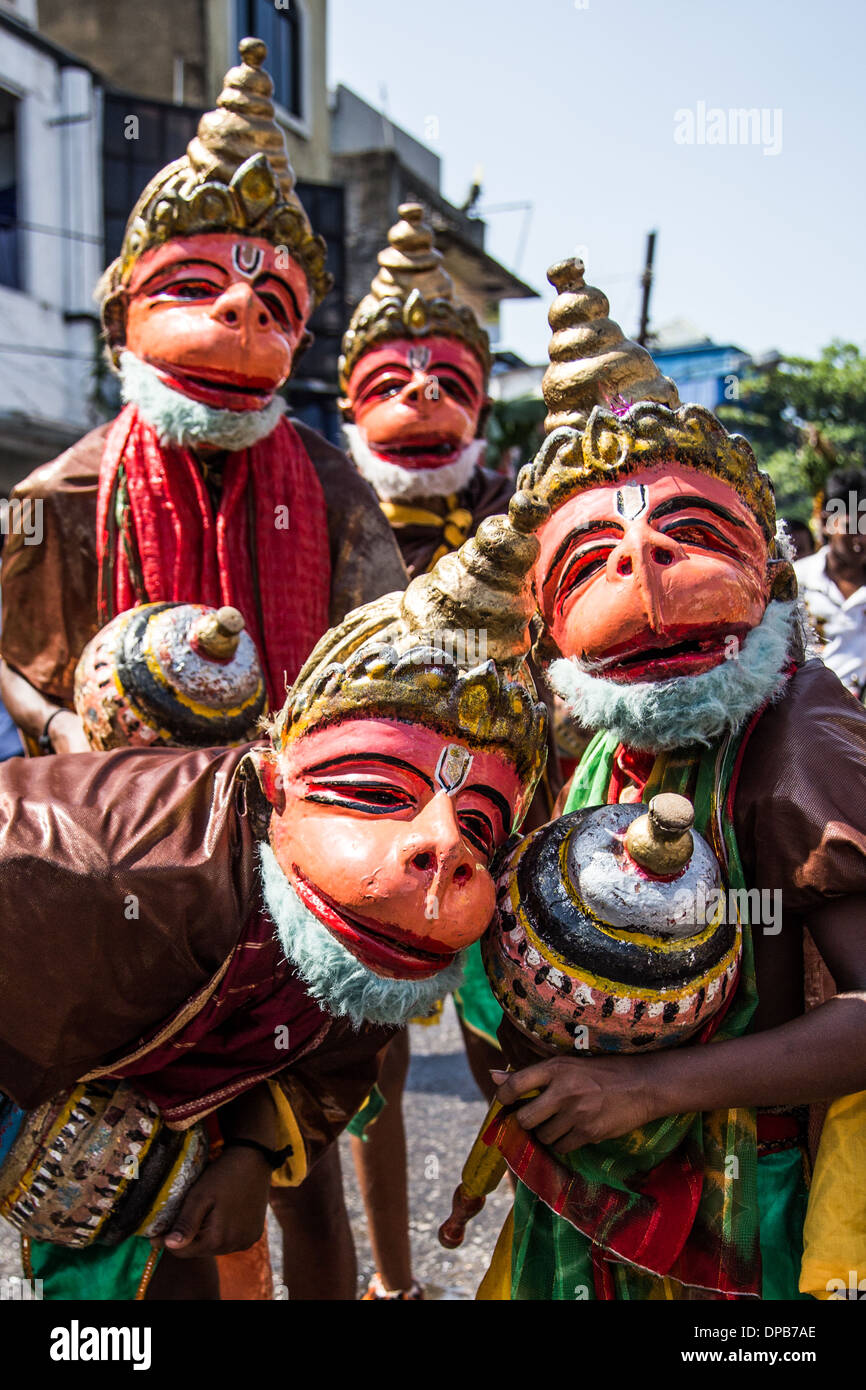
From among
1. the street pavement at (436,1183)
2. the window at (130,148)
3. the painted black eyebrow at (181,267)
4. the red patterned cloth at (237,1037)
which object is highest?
the window at (130,148)

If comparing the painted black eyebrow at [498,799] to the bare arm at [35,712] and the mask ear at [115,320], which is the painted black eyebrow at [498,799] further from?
the mask ear at [115,320]

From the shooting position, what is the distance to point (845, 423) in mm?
30547

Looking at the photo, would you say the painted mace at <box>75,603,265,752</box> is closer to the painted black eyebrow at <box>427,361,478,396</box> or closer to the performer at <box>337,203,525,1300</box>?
the performer at <box>337,203,525,1300</box>

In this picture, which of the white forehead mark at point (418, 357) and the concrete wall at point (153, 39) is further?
the concrete wall at point (153, 39)

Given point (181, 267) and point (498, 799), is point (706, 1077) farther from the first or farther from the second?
point (181, 267)

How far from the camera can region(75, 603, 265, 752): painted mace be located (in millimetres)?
2439

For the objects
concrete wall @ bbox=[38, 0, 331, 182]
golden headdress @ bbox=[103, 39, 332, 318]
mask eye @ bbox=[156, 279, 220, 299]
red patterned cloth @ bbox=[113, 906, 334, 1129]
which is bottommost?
red patterned cloth @ bbox=[113, 906, 334, 1129]

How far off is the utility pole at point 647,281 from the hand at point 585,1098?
10648mm

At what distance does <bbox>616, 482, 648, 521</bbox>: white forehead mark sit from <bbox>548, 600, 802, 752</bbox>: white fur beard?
29cm

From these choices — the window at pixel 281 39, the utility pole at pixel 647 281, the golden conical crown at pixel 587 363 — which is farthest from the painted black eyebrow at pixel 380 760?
the window at pixel 281 39

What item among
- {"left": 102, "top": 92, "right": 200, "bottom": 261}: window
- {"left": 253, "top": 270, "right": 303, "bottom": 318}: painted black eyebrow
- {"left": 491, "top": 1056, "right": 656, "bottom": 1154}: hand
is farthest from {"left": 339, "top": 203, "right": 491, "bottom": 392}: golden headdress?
{"left": 102, "top": 92, "right": 200, "bottom": 261}: window

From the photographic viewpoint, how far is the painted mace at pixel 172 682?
244cm

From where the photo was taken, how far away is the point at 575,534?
7.16 ft
